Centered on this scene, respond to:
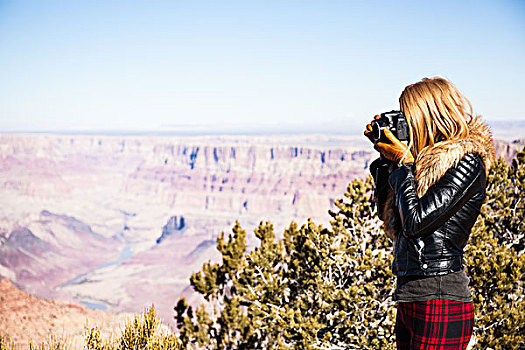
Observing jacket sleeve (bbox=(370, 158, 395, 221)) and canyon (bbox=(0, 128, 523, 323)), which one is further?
canyon (bbox=(0, 128, 523, 323))

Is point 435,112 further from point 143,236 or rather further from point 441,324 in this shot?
point 143,236

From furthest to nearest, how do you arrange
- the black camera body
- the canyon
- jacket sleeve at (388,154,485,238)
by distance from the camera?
the canyon → the black camera body → jacket sleeve at (388,154,485,238)

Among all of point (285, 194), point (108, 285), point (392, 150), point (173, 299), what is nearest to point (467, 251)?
point (392, 150)

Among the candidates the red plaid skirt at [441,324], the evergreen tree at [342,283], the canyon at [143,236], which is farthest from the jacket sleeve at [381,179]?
the canyon at [143,236]

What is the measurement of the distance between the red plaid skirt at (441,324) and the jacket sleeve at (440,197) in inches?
14.6

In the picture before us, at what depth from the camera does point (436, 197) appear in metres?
1.75

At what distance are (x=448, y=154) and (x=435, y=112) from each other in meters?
0.21

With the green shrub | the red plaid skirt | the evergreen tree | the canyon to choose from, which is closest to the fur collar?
the red plaid skirt

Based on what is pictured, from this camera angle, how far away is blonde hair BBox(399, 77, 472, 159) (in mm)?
1849

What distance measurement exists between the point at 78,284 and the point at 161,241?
51568 mm

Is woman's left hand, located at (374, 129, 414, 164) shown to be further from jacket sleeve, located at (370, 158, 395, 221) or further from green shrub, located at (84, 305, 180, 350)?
green shrub, located at (84, 305, 180, 350)

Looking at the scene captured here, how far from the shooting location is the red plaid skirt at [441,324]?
187cm

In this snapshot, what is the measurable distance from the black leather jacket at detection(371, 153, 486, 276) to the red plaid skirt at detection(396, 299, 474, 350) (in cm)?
16

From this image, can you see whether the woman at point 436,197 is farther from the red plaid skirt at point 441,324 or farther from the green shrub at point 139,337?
the green shrub at point 139,337
